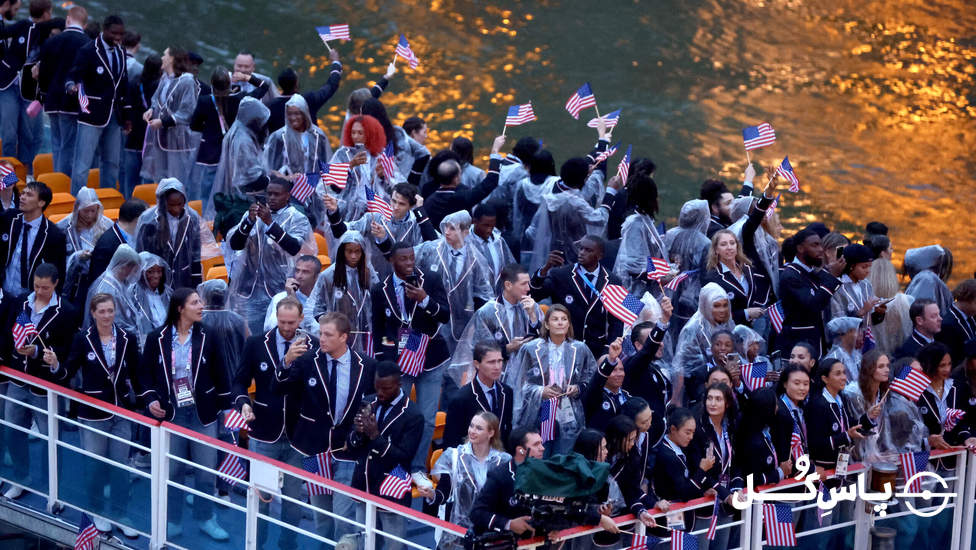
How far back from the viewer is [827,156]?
2128 cm

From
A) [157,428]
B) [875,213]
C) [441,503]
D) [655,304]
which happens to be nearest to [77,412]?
[157,428]

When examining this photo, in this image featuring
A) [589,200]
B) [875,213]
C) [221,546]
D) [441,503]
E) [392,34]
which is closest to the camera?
[441,503]

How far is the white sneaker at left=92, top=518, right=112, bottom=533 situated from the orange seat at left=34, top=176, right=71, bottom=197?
4295 millimetres

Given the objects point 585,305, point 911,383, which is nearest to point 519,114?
point 585,305

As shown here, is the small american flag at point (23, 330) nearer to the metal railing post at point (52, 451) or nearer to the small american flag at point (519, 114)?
the metal railing post at point (52, 451)

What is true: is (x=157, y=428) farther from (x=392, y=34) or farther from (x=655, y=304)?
(x=392, y=34)

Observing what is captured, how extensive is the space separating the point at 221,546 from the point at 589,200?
4895 mm

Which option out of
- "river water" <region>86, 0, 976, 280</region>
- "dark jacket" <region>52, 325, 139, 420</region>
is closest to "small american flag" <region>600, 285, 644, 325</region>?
"dark jacket" <region>52, 325, 139, 420</region>

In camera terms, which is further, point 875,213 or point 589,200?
point 875,213

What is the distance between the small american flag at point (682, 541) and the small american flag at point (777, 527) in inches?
26.6

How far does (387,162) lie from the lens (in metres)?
12.3

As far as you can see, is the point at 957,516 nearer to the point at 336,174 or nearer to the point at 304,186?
the point at 336,174

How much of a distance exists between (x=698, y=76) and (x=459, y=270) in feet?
40.7

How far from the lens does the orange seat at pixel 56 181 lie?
13.5 metres
